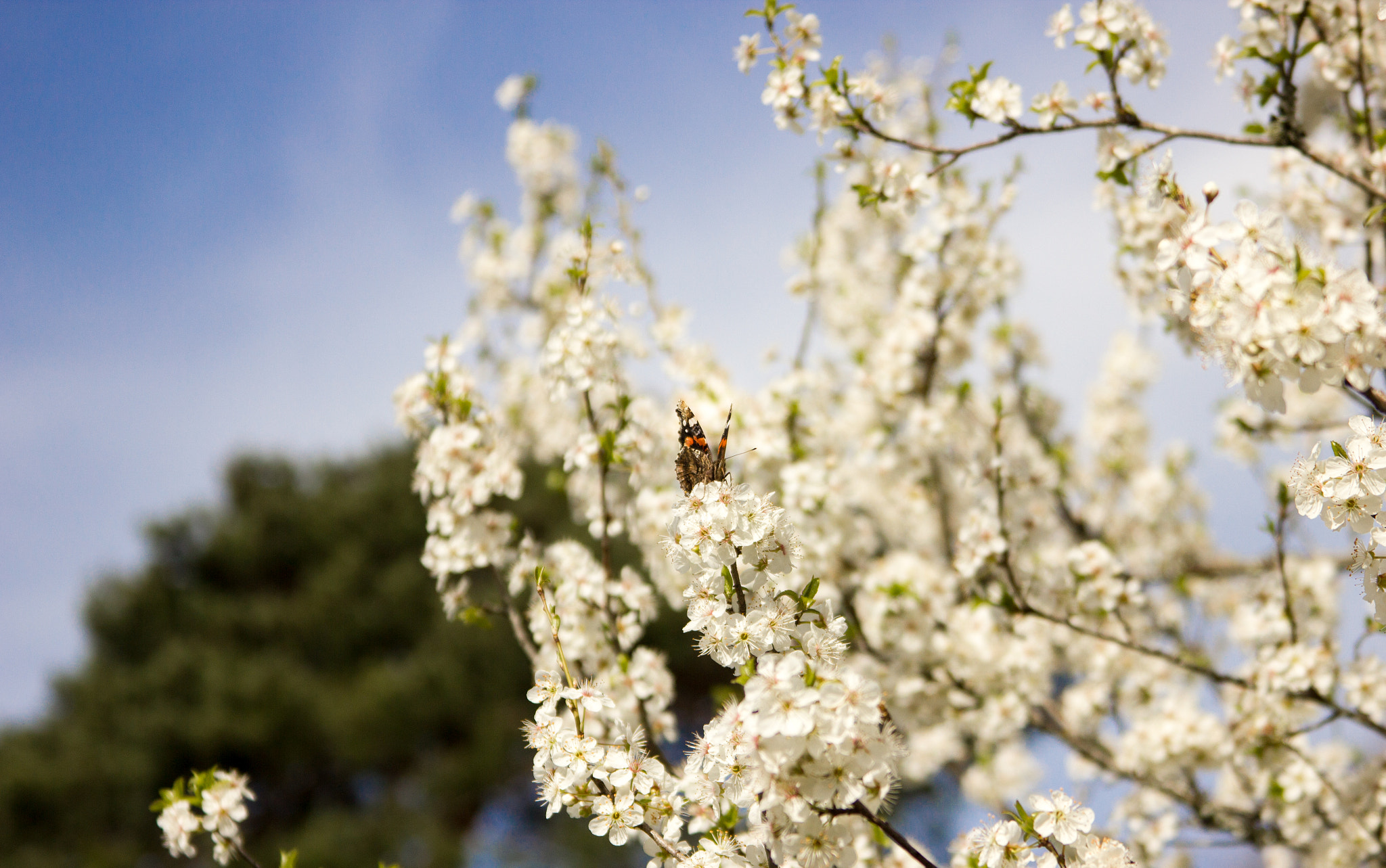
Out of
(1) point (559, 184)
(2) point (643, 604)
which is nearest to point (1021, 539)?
(2) point (643, 604)

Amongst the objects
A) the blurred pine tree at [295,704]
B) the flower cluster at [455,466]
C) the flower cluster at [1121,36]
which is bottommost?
the flower cluster at [455,466]

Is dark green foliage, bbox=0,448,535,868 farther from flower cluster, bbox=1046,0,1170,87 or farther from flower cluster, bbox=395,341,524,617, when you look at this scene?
flower cluster, bbox=1046,0,1170,87

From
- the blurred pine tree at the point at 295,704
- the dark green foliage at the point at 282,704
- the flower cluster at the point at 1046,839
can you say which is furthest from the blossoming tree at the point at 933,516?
the dark green foliage at the point at 282,704

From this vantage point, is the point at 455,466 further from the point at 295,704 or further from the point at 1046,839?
the point at 295,704

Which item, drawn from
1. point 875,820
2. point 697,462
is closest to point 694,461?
point 697,462

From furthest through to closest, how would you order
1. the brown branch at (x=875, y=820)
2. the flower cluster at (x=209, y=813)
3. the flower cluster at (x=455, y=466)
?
the flower cluster at (x=455, y=466)
the flower cluster at (x=209, y=813)
the brown branch at (x=875, y=820)

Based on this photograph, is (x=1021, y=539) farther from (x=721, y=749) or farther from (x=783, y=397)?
(x=721, y=749)

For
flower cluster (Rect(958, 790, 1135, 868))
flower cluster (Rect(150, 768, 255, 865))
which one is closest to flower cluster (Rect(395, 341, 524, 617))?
flower cluster (Rect(150, 768, 255, 865))

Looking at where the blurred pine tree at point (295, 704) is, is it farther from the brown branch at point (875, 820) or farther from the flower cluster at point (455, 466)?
the brown branch at point (875, 820)
